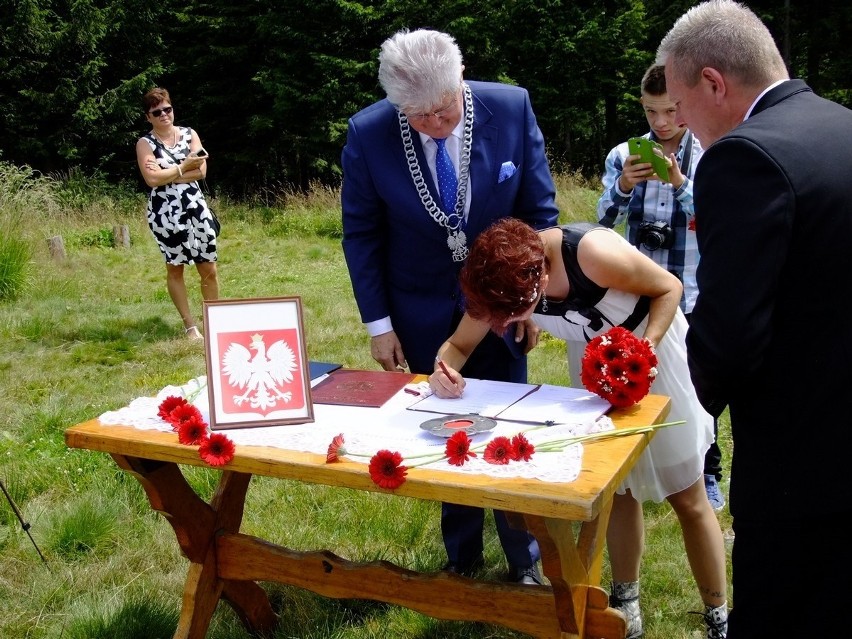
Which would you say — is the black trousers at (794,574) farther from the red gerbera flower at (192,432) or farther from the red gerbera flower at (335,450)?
the red gerbera flower at (192,432)

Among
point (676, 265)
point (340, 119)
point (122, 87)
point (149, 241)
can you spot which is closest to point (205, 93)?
point (122, 87)

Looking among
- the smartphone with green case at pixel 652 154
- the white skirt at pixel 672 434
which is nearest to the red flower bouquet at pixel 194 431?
the white skirt at pixel 672 434

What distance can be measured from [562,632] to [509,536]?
870 mm

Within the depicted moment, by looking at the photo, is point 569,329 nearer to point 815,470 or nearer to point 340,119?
point 815,470

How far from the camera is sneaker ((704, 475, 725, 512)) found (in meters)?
3.71

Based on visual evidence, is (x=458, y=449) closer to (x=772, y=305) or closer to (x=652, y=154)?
(x=772, y=305)

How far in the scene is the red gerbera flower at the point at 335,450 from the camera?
82.2 inches

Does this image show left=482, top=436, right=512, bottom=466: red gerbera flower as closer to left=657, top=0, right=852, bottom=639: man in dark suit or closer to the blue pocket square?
left=657, top=0, right=852, bottom=639: man in dark suit

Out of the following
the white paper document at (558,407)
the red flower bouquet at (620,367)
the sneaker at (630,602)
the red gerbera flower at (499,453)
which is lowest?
the sneaker at (630,602)

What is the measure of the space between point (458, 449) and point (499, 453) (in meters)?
0.10

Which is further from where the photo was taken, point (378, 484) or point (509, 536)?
point (509, 536)

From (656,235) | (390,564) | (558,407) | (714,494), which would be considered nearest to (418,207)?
(558,407)

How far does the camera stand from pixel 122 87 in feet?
69.3

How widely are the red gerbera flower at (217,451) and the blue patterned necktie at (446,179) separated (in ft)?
4.09
